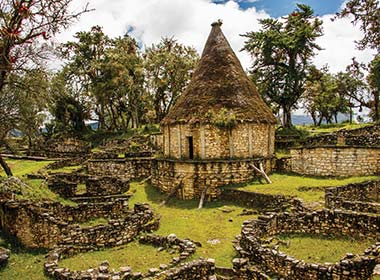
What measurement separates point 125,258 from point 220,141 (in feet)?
39.2

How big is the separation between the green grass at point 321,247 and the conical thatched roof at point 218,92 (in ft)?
36.4

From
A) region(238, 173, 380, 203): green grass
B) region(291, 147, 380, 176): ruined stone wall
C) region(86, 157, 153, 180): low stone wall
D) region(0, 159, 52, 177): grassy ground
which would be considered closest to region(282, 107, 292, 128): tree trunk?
region(291, 147, 380, 176): ruined stone wall

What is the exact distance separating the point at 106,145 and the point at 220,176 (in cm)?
2247

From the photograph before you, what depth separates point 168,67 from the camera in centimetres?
4075

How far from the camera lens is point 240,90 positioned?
22781mm

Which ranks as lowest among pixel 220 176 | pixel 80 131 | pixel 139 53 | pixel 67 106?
pixel 220 176

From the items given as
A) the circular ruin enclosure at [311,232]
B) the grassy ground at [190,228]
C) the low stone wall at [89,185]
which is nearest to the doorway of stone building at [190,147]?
the grassy ground at [190,228]

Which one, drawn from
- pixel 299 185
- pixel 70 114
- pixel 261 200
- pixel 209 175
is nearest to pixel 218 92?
pixel 209 175

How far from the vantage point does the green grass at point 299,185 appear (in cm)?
1640

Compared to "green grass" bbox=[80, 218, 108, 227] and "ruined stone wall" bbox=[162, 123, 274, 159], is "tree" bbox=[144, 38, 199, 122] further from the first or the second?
"green grass" bbox=[80, 218, 108, 227]

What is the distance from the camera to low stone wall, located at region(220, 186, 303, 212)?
15.2 meters

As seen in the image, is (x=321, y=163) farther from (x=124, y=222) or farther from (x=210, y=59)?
(x=124, y=222)

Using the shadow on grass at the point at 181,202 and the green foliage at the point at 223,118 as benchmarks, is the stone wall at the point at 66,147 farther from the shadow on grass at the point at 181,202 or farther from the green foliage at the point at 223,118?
the green foliage at the point at 223,118

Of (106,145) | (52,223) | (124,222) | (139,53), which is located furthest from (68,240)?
(139,53)
